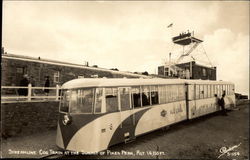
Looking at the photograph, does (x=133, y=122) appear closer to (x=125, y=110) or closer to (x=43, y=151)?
(x=125, y=110)

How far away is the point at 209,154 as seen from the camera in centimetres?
725

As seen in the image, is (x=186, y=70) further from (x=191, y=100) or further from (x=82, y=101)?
(x=82, y=101)

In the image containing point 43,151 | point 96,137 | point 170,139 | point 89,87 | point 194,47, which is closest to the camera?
point 96,137

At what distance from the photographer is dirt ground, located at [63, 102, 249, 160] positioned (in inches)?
279

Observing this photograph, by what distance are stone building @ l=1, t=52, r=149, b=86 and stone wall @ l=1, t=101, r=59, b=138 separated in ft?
19.5

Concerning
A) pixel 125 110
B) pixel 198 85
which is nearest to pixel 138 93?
pixel 125 110

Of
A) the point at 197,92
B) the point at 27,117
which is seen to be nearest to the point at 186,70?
the point at 197,92

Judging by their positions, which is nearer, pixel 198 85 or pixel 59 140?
pixel 59 140

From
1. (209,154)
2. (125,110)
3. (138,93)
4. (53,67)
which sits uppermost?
(53,67)

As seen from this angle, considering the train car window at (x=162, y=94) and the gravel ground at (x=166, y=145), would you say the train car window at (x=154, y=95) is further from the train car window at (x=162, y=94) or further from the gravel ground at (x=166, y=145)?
the gravel ground at (x=166, y=145)

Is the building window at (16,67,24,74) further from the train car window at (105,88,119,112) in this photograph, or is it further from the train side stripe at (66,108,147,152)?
the train car window at (105,88,119,112)

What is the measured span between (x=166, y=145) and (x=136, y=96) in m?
2.54

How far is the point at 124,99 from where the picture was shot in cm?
779

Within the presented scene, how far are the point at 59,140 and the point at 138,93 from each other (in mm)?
3834
